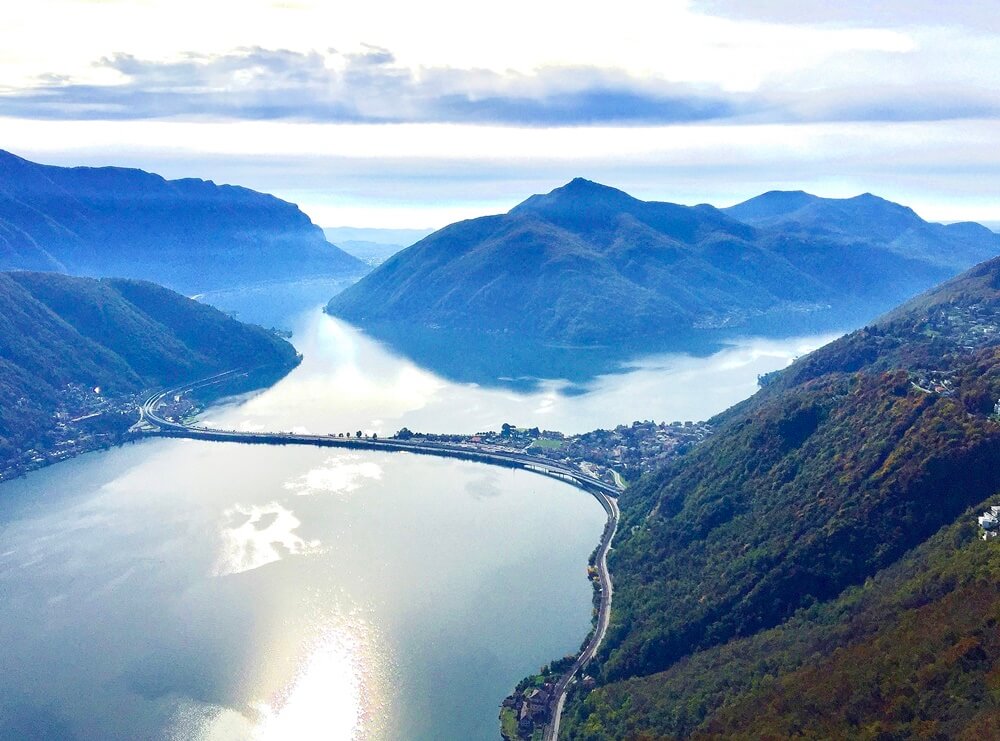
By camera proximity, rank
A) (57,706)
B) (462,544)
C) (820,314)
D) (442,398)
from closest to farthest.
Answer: (57,706) < (462,544) < (442,398) < (820,314)

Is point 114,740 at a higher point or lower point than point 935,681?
lower

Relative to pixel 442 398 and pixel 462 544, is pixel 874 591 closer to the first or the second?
pixel 462 544

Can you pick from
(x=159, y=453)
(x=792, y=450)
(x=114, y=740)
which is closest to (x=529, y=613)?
(x=792, y=450)

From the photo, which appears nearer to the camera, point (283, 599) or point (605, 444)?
Result: point (283, 599)

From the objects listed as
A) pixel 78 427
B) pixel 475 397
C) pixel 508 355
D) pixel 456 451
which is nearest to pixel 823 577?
pixel 456 451

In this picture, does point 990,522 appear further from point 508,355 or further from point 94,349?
point 94,349

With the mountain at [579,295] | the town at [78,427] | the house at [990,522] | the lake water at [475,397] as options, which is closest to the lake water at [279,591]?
the town at [78,427]
